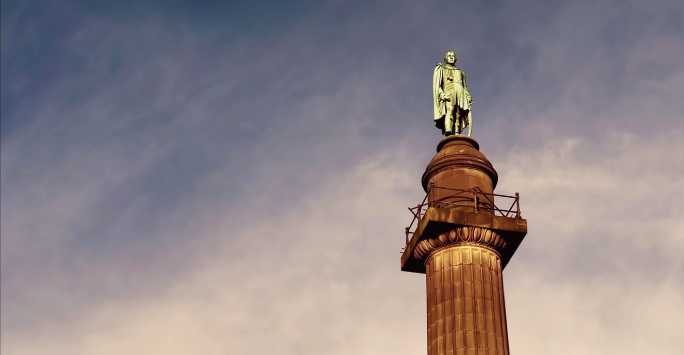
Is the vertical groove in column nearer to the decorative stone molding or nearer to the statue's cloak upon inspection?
the decorative stone molding

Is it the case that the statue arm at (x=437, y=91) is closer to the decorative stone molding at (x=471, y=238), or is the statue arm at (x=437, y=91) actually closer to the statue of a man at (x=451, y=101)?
the statue of a man at (x=451, y=101)

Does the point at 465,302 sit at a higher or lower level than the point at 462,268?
lower

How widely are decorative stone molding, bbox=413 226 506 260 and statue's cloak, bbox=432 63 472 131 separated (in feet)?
23.1

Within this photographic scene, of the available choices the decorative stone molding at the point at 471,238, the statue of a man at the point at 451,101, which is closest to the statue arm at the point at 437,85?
the statue of a man at the point at 451,101

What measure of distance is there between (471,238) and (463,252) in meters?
0.62

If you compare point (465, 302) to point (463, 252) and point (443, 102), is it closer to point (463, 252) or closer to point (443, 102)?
point (463, 252)

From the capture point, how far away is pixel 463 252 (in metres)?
34.8

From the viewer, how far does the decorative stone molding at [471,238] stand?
34.8 m

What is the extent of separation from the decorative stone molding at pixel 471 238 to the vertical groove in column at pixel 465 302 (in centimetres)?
21

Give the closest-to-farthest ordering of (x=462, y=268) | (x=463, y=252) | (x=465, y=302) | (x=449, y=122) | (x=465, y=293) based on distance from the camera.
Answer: (x=465, y=302) → (x=465, y=293) → (x=462, y=268) → (x=463, y=252) → (x=449, y=122)

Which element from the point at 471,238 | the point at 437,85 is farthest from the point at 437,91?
the point at 471,238

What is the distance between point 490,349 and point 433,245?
4.90 metres

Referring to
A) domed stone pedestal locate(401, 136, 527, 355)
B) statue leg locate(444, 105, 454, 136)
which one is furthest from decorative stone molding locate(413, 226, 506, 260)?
statue leg locate(444, 105, 454, 136)

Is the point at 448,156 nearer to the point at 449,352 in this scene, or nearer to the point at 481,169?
the point at 481,169
